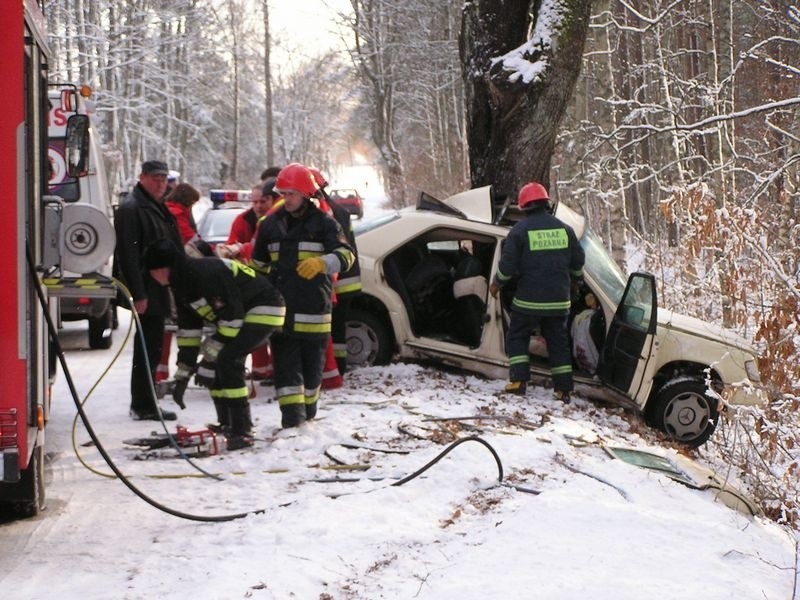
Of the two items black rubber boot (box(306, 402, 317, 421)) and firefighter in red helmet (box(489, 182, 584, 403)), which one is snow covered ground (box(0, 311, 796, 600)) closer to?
black rubber boot (box(306, 402, 317, 421))

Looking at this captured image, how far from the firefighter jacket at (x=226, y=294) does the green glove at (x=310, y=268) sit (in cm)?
22

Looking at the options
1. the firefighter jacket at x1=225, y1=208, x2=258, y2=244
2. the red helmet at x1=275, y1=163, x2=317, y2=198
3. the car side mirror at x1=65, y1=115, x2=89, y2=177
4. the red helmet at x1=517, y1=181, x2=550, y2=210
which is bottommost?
the firefighter jacket at x1=225, y1=208, x2=258, y2=244

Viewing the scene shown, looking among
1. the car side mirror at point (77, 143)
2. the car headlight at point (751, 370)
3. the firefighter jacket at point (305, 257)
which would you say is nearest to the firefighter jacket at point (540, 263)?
the car headlight at point (751, 370)

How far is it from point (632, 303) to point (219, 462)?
12.4 feet

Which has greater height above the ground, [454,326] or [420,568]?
[454,326]

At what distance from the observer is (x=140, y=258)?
7184 millimetres

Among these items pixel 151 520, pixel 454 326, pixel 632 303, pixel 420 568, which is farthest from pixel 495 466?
pixel 454 326

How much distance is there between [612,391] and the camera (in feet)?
27.1

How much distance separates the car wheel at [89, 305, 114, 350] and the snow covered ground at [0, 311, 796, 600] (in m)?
3.60

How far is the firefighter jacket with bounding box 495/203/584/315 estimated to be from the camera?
26.6 ft

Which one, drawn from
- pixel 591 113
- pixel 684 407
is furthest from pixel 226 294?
pixel 591 113

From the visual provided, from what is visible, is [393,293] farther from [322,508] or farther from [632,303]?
[322,508]

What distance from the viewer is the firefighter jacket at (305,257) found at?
6.71m

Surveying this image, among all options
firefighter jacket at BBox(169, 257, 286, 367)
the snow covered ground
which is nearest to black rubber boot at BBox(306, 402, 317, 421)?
the snow covered ground
